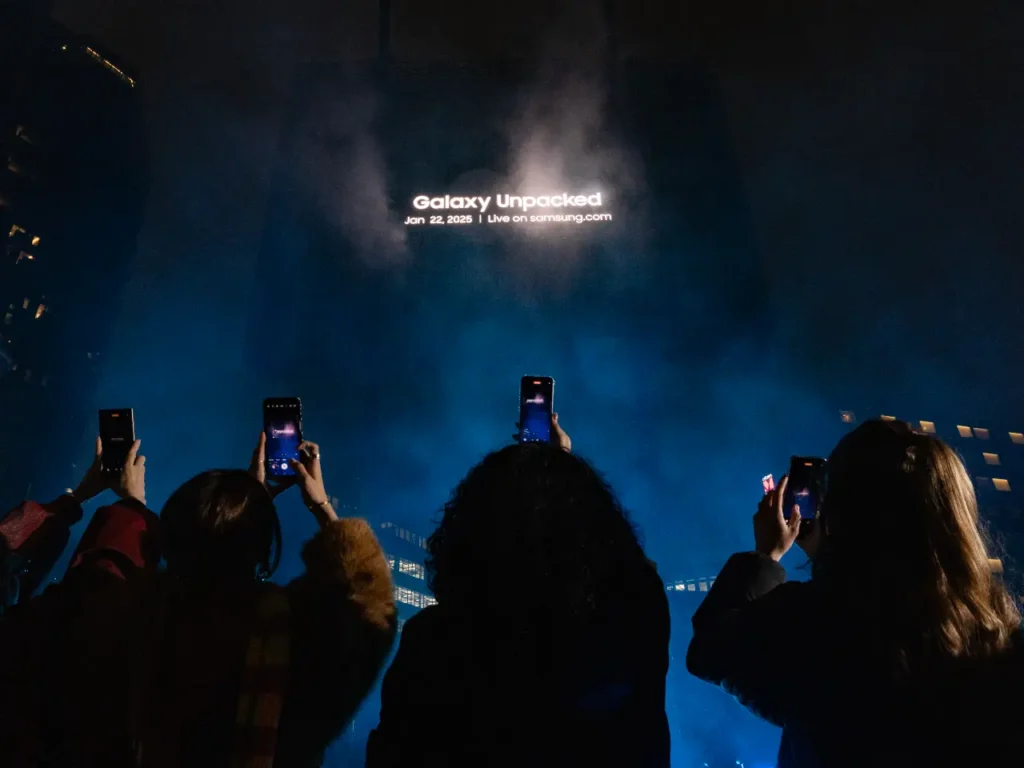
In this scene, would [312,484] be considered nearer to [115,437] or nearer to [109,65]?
[115,437]

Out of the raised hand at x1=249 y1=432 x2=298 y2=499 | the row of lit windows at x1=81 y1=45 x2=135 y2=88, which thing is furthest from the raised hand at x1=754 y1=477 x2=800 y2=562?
the row of lit windows at x1=81 y1=45 x2=135 y2=88

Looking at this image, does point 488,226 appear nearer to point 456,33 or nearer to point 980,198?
point 456,33

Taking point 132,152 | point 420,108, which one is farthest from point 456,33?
point 132,152

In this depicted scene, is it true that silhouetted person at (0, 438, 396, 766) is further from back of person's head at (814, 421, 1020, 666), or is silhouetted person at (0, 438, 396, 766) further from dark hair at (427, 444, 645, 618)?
back of person's head at (814, 421, 1020, 666)

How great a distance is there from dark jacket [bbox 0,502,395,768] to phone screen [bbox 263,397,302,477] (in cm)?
88

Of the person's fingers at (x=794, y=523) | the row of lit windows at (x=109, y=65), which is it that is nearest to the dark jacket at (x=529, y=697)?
the person's fingers at (x=794, y=523)

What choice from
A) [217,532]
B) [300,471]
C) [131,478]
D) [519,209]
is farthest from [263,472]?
[519,209]

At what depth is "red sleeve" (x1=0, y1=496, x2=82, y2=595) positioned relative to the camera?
1644 millimetres

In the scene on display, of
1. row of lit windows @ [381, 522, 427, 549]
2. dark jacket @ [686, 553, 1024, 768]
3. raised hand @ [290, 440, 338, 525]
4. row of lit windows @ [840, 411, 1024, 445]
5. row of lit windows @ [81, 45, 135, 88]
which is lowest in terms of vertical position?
dark jacket @ [686, 553, 1024, 768]

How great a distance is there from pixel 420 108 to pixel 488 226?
113 cm

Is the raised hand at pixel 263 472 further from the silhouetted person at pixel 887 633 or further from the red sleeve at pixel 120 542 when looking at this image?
the silhouetted person at pixel 887 633

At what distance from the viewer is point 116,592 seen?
124 centimetres

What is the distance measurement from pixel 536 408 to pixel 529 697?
58.3 inches

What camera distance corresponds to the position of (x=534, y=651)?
974 millimetres
